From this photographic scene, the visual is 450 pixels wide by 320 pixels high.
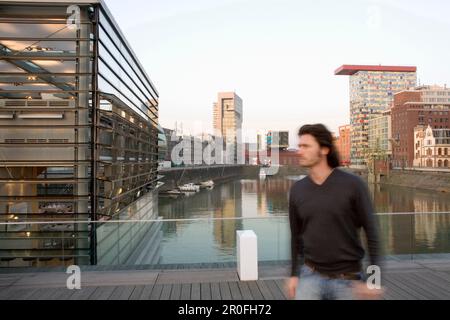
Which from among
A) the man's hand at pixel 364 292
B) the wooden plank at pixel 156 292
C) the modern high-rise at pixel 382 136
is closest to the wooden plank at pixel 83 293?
the wooden plank at pixel 156 292

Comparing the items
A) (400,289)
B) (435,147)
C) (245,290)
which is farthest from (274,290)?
(435,147)

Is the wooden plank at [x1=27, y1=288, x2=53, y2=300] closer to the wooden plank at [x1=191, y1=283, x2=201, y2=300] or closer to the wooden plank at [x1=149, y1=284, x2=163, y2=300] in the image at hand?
the wooden plank at [x1=149, y1=284, x2=163, y2=300]

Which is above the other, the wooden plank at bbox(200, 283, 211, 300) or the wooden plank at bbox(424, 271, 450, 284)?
the wooden plank at bbox(424, 271, 450, 284)

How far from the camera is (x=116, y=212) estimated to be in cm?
1417

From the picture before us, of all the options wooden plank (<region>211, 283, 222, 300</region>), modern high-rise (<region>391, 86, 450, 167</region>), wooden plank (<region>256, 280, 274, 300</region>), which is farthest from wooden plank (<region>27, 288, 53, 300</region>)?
modern high-rise (<region>391, 86, 450, 167</region>)

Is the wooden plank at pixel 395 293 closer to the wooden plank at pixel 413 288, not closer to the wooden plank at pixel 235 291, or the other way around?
the wooden plank at pixel 413 288

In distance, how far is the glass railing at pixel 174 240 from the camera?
29.5 ft

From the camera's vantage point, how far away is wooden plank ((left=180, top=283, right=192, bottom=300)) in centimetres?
652

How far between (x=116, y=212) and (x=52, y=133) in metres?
3.80

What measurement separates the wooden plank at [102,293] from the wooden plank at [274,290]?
8.70 ft

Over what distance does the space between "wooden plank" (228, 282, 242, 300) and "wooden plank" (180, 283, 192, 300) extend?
699mm

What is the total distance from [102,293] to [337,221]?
5.15m
